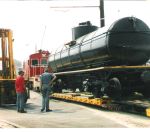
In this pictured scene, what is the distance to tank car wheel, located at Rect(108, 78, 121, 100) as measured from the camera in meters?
13.4

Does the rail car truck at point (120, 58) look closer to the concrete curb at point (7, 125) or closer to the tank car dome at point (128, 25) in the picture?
the tank car dome at point (128, 25)

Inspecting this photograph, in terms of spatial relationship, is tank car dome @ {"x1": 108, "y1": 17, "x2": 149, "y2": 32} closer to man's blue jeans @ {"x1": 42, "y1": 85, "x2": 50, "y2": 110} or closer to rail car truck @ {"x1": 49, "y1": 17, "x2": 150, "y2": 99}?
rail car truck @ {"x1": 49, "y1": 17, "x2": 150, "y2": 99}

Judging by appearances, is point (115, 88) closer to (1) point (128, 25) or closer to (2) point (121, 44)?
(2) point (121, 44)

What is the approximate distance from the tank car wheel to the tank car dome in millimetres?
1864

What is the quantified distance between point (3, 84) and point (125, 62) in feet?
17.3

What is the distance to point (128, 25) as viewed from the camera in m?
14.0

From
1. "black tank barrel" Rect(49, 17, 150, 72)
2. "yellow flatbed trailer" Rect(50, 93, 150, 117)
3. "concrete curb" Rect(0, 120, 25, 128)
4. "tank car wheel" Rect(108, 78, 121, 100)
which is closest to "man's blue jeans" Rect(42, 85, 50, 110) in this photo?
"yellow flatbed trailer" Rect(50, 93, 150, 117)

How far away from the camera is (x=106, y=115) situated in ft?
40.7

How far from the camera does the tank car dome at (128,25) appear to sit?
13.8m

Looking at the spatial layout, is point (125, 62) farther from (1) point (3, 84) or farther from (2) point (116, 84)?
(1) point (3, 84)

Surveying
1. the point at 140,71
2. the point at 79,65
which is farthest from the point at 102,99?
the point at 79,65

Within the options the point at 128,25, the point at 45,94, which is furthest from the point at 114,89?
the point at 45,94

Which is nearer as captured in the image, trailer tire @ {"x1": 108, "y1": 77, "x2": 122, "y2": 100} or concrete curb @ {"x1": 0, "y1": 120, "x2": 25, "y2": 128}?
concrete curb @ {"x1": 0, "y1": 120, "x2": 25, "y2": 128}
